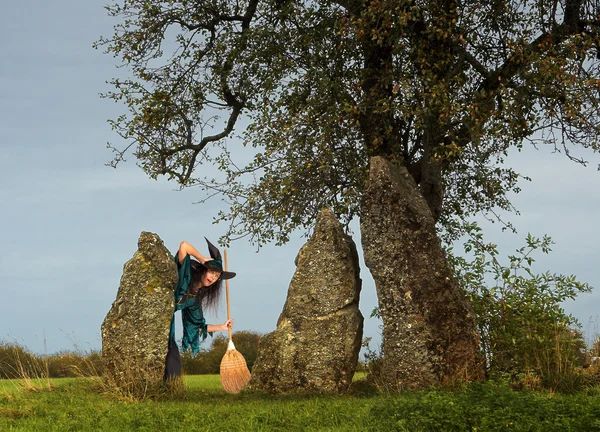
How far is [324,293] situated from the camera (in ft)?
45.0

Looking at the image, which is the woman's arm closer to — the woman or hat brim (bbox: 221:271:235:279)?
the woman

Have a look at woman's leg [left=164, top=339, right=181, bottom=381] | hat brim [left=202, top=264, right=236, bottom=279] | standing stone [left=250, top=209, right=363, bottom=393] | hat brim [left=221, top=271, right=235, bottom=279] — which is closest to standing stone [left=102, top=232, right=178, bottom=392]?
woman's leg [left=164, top=339, right=181, bottom=381]

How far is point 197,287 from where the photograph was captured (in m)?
15.3

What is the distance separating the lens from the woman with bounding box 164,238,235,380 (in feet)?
49.1

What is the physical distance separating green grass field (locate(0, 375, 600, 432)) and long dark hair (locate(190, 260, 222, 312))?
208cm

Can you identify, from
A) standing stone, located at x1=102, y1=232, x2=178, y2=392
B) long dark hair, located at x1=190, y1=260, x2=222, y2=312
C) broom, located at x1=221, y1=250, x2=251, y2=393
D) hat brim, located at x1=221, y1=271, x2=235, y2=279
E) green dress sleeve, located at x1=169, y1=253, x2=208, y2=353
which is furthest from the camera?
long dark hair, located at x1=190, y1=260, x2=222, y2=312

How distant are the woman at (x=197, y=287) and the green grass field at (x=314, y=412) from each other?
1.64m

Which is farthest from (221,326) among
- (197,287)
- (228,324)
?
(197,287)

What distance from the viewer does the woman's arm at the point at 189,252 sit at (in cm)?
1509

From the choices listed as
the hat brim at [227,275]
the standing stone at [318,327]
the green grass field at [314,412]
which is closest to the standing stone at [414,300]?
the standing stone at [318,327]

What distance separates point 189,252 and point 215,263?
62 centimetres

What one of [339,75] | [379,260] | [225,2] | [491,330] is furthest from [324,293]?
[225,2]

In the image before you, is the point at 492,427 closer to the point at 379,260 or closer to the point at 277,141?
the point at 379,260

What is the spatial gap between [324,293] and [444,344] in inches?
100.0
